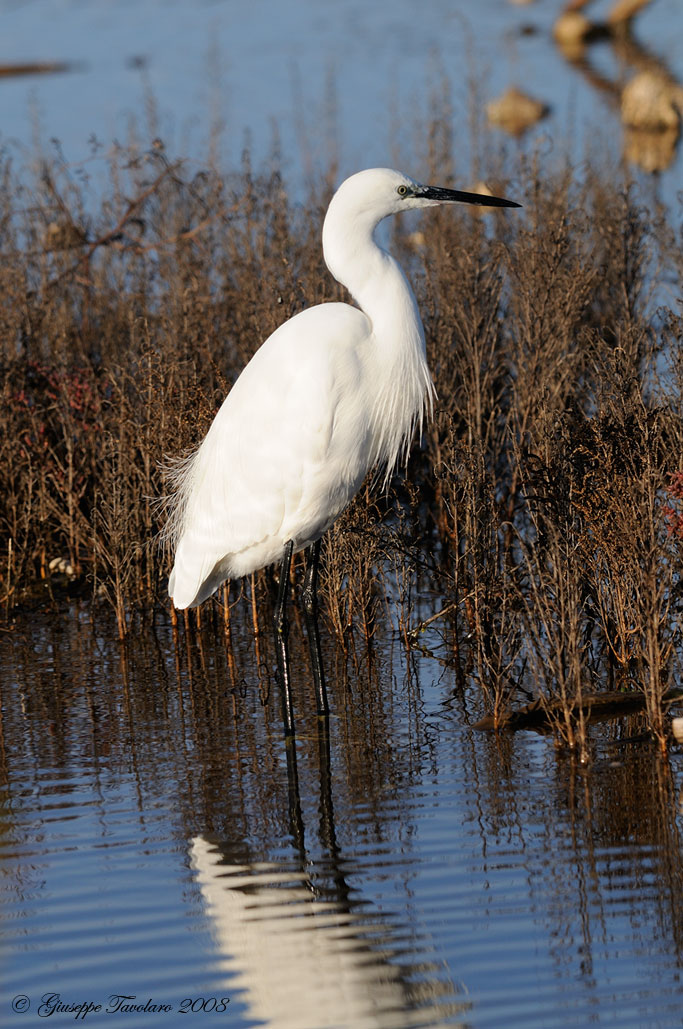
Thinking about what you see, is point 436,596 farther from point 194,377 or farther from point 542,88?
point 542,88

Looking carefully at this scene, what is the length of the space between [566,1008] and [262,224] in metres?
6.11

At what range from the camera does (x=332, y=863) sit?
3654 millimetres

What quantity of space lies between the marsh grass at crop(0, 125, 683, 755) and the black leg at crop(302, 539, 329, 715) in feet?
0.76

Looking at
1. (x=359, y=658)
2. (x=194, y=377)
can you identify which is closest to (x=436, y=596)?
(x=359, y=658)

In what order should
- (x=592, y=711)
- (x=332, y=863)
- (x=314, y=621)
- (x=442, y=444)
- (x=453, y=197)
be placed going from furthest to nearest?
(x=442, y=444) → (x=314, y=621) → (x=453, y=197) → (x=592, y=711) → (x=332, y=863)

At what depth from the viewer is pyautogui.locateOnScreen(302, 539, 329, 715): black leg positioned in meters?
4.71

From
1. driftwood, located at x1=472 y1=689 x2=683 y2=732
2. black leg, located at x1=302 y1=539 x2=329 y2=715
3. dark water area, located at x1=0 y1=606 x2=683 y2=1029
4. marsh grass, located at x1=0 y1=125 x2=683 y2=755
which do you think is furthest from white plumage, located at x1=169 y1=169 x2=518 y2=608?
driftwood, located at x1=472 y1=689 x2=683 y2=732

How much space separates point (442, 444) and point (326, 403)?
139cm

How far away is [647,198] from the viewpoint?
11.7 m

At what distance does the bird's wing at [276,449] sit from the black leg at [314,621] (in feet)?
0.55

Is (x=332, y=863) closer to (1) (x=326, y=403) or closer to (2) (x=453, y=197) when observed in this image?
(1) (x=326, y=403)

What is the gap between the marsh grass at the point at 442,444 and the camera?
4.32 metres

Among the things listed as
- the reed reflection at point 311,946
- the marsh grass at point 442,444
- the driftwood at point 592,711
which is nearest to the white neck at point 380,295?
the marsh grass at point 442,444

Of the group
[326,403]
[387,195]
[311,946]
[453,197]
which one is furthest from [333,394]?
[311,946]
